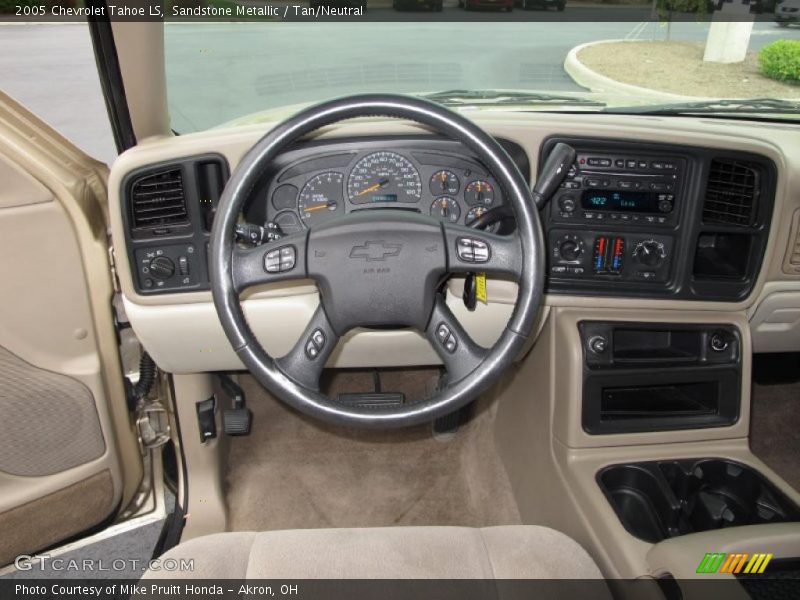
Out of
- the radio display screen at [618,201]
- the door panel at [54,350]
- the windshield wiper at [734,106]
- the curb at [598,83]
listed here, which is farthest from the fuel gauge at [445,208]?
the door panel at [54,350]

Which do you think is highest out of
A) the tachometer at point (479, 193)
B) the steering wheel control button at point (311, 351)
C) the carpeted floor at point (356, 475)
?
the tachometer at point (479, 193)

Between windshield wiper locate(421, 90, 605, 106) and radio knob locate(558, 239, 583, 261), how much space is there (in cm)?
50

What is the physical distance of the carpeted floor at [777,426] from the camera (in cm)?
258

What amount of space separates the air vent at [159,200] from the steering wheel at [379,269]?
47cm

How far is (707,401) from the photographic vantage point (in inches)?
77.0

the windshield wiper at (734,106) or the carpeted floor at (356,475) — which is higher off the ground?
the windshield wiper at (734,106)

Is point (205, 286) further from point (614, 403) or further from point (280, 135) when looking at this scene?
point (614, 403)

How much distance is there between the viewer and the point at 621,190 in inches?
70.6

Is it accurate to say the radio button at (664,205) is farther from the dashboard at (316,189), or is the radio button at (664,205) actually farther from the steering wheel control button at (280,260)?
the steering wheel control button at (280,260)

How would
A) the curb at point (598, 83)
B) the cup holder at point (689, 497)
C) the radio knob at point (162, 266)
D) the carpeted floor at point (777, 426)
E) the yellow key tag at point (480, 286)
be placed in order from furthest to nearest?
1. the carpeted floor at point (777, 426)
2. the curb at point (598, 83)
3. the radio knob at point (162, 266)
4. the cup holder at point (689, 497)
5. the yellow key tag at point (480, 286)

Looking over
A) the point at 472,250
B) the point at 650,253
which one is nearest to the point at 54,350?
the point at 472,250

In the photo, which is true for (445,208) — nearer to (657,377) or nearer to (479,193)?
(479,193)

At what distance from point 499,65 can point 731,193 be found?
785mm

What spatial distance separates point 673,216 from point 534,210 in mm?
693
